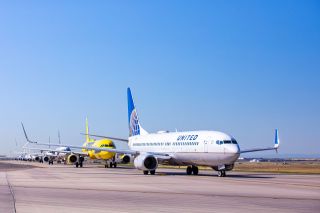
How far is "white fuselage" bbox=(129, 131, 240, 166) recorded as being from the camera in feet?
96.9

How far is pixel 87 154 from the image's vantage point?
193 feet

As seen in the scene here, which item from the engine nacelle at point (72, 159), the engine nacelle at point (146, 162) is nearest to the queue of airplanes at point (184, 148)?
the engine nacelle at point (146, 162)

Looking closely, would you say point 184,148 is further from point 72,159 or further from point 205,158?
point 72,159

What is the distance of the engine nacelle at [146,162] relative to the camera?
34.2 metres

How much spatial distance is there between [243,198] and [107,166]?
42.6 m

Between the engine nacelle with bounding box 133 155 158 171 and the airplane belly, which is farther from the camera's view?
the engine nacelle with bounding box 133 155 158 171

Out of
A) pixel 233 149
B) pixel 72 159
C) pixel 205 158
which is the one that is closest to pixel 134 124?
pixel 205 158

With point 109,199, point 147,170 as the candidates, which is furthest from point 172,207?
point 147,170

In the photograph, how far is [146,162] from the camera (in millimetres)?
34406

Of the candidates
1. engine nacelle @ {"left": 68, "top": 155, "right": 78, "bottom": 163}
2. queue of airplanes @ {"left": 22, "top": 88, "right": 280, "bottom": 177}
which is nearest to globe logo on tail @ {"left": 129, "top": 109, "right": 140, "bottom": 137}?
queue of airplanes @ {"left": 22, "top": 88, "right": 280, "bottom": 177}

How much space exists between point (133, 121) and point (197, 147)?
14.4 metres

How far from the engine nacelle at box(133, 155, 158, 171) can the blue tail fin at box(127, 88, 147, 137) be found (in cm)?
972

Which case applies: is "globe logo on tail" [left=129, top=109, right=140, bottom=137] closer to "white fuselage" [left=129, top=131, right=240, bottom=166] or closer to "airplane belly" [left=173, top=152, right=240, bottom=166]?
"white fuselage" [left=129, top=131, right=240, bottom=166]

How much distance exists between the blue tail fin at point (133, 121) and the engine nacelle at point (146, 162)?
972 cm
